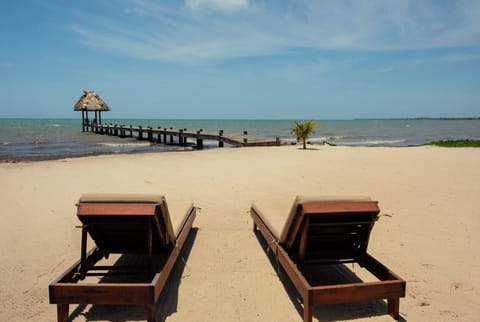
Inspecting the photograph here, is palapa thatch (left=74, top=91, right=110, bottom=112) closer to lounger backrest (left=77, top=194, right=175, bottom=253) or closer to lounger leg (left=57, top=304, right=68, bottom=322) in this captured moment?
lounger backrest (left=77, top=194, right=175, bottom=253)

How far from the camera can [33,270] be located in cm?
410

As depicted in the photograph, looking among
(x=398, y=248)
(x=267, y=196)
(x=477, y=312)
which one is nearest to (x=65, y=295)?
(x=477, y=312)

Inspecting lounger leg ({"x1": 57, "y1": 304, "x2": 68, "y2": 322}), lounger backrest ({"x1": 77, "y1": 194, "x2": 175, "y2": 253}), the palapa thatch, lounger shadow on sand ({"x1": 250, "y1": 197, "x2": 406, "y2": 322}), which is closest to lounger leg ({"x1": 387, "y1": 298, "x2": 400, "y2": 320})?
lounger shadow on sand ({"x1": 250, "y1": 197, "x2": 406, "y2": 322})

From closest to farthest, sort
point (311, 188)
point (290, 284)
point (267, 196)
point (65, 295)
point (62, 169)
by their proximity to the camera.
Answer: point (65, 295), point (290, 284), point (267, 196), point (311, 188), point (62, 169)

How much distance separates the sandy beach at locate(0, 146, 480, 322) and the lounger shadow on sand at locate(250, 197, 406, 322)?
275mm

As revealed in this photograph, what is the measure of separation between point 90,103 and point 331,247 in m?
45.5

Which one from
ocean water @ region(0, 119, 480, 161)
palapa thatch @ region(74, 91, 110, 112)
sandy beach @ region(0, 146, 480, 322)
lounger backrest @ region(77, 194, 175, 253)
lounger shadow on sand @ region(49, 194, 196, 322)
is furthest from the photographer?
palapa thatch @ region(74, 91, 110, 112)

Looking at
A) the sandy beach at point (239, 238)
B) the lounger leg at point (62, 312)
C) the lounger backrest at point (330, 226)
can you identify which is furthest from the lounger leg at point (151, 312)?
the lounger backrest at point (330, 226)

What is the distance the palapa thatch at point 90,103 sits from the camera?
4328 centimetres

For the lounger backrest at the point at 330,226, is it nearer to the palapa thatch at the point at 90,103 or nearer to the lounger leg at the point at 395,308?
the lounger leg at the point at 395,308

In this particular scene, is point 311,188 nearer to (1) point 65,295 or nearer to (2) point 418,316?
(2) point 418,316

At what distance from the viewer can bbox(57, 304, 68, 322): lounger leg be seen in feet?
9.71

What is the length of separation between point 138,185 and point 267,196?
3311 mm

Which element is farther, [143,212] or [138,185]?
[138,185]
